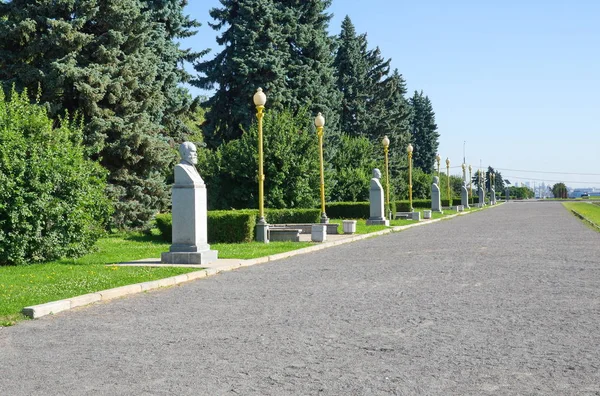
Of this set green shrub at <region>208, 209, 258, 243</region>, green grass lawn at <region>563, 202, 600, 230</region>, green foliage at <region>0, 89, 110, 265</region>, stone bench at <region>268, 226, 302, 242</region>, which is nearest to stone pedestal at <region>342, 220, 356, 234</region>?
stone bench at <region>268, 226, 302, 242</region>

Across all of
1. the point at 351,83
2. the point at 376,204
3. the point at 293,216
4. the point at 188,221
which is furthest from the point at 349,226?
the point at 351,83

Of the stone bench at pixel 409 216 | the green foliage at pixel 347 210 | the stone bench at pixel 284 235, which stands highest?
the green foliage at pixel 347 210

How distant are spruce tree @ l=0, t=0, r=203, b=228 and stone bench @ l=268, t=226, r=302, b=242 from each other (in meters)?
6.84

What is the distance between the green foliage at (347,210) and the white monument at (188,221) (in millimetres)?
23474

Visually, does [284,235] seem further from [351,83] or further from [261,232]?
[351,83]

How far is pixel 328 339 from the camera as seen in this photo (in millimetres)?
6527

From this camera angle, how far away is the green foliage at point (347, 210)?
37.6m

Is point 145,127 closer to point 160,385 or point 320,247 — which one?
point 320,247

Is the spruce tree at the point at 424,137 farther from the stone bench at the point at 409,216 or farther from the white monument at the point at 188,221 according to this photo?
the white monument at the point at 188,221

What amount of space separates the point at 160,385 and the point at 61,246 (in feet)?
37.9

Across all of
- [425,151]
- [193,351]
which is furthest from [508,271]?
[425,151]

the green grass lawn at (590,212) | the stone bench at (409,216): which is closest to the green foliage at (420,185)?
the green grass lawn at (590,212)

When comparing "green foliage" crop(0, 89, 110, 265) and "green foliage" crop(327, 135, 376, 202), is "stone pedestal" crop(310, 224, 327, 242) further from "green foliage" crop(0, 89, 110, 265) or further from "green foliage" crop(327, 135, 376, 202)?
"green foliage" crop(327, 135, 376, 202)

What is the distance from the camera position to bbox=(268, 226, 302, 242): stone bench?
22.1 m
